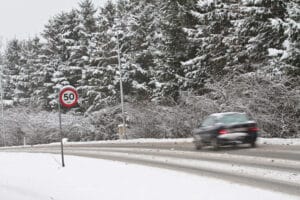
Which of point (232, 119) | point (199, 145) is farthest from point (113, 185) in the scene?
point (199, 145)

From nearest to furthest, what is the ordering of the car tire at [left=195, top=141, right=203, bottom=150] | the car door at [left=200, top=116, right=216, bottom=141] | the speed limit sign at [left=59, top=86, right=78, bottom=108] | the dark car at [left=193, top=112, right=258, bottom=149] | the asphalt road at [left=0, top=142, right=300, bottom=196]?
1. the asphalt road at [left=0, top=142, right=300, bottom=196]
2. the speed limit sign at [left=59, top=86, right=78, bottom=108]
3. the dark car at [left=193, top=112, right=258, bottom=149]
4. the car door at [left=200, top=116, right=216, bottom=141]
5. the car tire at [left=195, top=141, right=203, bottom=150]

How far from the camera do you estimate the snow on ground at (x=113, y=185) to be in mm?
9209

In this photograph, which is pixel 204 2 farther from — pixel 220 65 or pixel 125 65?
pixel 125 65

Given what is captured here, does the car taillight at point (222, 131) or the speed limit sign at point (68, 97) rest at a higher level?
the speed limit sign at point (68, 97)

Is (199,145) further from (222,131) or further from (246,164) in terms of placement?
(246,164)

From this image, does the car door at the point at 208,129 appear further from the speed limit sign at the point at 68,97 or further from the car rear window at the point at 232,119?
the speed limit sign at the point at 68,97

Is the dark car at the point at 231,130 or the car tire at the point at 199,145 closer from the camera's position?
the dark car at the point at 231,130

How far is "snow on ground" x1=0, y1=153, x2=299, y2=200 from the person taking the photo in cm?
921

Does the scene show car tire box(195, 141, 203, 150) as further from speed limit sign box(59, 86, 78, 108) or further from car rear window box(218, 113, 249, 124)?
speed limit sign box(59, 86, 78, 108)

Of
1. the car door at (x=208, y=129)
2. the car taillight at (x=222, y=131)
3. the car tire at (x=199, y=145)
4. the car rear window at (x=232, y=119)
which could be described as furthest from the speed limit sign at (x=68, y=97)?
the car tire at (x=199, y=145)

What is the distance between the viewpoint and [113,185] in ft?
37.1

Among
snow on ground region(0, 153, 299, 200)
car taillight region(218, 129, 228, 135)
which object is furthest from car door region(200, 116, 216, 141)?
snow on ground region(0, 153, 299, 200)

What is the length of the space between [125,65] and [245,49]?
18.5m

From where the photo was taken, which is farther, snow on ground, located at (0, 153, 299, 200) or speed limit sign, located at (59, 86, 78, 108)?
speed limit sign, located at (59, 86, 78, 108)
